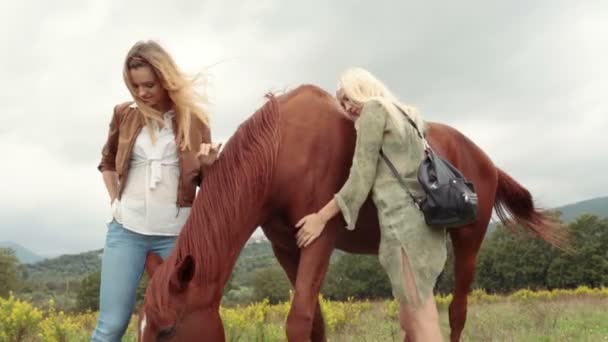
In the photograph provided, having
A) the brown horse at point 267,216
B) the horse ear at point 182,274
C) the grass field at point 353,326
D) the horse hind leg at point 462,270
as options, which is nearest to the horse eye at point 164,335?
the brown horse at point 267,216

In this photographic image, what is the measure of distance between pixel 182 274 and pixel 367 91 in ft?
4.87

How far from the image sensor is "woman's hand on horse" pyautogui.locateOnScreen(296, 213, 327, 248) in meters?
3.51

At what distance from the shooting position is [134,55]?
3514 mm

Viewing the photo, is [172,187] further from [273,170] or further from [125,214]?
[273,170]

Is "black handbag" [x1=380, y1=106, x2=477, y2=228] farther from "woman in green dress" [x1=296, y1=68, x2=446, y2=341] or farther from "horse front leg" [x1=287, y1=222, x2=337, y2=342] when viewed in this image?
"horse front leg" [x1=287, y1=222, x2=337, y2=342]

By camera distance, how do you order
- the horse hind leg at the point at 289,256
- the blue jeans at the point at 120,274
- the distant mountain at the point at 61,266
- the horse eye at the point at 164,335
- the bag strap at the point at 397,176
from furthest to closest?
the distant mountain at the point at 61,266, the horse hind leg at the point at 289,256, the blue jeans at the point at 120,274, the bag strap at the point at 397,176, the horse eye at the point at 164,335

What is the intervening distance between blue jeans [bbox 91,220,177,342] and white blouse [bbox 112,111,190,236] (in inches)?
2.7

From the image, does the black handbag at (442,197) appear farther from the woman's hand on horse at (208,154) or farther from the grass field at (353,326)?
the grass field at (353,326)

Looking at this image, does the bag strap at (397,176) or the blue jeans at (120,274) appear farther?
the blue jeans at (120,274)

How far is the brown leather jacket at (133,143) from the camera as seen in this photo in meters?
3.60

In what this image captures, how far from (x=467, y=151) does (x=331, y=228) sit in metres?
2.44

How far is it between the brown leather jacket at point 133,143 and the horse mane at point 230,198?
0.32ft

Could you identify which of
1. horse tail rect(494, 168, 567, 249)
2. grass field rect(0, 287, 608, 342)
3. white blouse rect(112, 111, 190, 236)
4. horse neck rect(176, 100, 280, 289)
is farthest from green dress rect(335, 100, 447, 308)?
horse tail rect(494, 168, 567, 249)

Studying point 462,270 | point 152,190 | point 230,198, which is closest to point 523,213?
point 462,270
